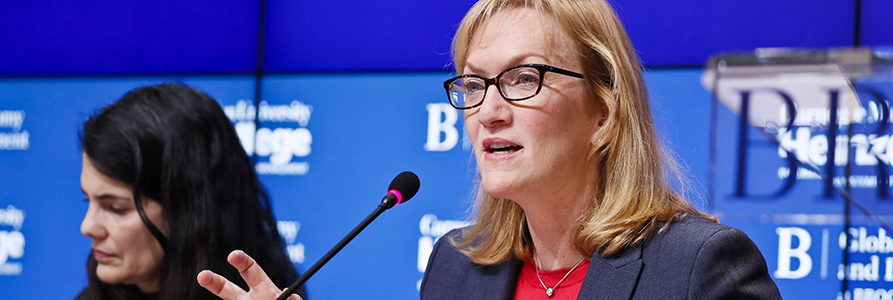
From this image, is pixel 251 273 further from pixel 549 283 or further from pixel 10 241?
pixel 10 241

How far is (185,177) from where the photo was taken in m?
2.05

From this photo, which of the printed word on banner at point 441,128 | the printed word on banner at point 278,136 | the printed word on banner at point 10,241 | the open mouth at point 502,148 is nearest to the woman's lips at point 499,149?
the open mouth at point 502,148

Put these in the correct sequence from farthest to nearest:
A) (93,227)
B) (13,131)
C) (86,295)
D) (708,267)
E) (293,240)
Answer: (13,131) < (293,240) < (86,295) < (93,227) < (708,267)

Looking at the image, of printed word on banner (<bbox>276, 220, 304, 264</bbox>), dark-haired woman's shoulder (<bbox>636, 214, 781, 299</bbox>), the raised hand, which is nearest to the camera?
dark-haired woman's shoulder (<bbox>636, 214, 781, 299</bbox>)

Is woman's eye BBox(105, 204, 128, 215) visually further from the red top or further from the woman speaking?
the red top

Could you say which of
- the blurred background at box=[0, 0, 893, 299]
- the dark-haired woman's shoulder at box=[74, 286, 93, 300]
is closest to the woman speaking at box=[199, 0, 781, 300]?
the dark-haired woman's shoulder at box=[74, 286, 93, 300]

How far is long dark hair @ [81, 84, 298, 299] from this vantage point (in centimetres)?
203

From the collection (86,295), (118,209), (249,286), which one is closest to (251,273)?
(249,286)

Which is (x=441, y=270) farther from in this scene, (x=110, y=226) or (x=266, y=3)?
(x=266, y=3)

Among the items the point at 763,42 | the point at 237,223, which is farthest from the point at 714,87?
the point at 237,223

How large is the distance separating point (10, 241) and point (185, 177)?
1.98m

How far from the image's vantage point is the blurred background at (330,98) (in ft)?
9.32

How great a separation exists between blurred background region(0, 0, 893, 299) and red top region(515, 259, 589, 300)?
1.34m

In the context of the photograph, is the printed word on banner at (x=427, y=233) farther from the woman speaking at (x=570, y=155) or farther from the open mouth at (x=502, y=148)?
the open mouth at (x=502, y=148)
